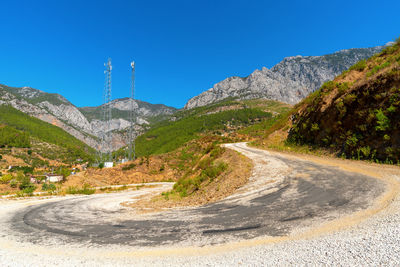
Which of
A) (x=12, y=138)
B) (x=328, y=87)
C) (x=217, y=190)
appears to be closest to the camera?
(x=217, y=190)

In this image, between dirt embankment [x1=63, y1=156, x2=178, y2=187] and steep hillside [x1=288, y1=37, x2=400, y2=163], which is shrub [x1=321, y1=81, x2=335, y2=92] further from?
dirt embankment [x1=63, y1=156, x2=178, y2=187]

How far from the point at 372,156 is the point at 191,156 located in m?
31.3

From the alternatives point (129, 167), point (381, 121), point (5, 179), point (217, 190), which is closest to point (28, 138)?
point (5, 179)

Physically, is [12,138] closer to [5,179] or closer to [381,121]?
[5,179]

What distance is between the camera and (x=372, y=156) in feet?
35.9

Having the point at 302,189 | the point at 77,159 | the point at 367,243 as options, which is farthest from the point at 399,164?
the point at 77,159

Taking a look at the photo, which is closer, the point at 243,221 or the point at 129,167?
the point at 243,221

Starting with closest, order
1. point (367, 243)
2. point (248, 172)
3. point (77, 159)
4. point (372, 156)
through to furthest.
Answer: point (367, 243), point (248, 172), point (372, 156), point (77, 159)

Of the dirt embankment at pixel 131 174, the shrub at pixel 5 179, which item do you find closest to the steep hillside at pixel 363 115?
the dirt embankment at pixel 131 174

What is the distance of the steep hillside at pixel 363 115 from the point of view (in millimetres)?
10672

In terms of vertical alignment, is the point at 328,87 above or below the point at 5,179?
above

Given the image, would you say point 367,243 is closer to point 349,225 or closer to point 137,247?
point 349,225

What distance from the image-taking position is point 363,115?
12.5m

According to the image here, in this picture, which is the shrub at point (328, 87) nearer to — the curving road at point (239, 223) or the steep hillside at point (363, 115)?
the steep hillside at point (363, 115)
